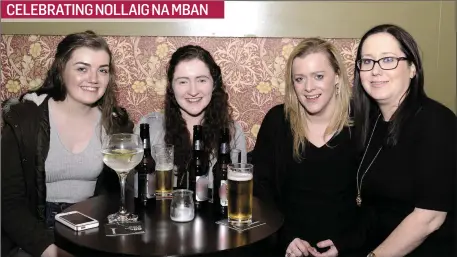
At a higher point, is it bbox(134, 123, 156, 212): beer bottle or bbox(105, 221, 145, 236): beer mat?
bbox(134, 123, 156, 212): beer bottle

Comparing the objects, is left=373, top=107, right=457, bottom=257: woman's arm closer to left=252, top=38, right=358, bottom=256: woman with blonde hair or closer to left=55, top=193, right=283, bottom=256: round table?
left=252, top=38, right=358, bottom=256: woman with blonde hair

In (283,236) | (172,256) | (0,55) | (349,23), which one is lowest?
(283,236)

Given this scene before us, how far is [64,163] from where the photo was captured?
81.0 inches

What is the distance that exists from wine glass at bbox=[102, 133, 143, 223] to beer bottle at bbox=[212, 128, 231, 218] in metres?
0.27

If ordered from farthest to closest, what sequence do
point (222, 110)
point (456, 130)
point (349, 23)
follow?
point (349, 23) < point (222, 110) < point (456, 130)

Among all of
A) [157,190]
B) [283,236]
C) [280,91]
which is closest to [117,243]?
[157,190]

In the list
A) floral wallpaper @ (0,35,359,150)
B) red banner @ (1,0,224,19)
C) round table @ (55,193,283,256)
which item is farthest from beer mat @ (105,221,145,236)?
red banner @ (1,0,224,19)

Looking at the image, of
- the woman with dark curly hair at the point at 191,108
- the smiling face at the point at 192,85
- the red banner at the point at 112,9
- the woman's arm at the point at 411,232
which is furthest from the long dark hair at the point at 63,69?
the woman's arm at the point at 411,232

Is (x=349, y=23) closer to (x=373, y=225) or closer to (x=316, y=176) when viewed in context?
(x=316, y=176)

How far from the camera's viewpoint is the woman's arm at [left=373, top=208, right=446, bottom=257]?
1.70 meters

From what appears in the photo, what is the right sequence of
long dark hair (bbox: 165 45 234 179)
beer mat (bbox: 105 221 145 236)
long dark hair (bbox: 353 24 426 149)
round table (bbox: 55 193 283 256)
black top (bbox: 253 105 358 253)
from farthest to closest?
long dark hair (bbox: 165 45 234 179) < black top (bbox: 253 105 358 253) < long dark hair (bbox: 353 24 426 149) < beer mat (bbox: 105 221 145 236) < round table (bbox: 55 193 283 256)

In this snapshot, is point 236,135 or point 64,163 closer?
point 64,163

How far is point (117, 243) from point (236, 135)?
3.36 ft

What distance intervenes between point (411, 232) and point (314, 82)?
26.5 inches
